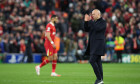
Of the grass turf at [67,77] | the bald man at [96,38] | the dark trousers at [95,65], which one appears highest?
the bald man at [96,38]

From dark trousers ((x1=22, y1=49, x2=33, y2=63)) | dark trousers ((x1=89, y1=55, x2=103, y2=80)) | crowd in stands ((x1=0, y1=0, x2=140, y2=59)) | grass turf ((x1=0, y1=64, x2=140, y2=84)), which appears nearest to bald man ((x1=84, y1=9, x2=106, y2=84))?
dark trousers ((x1=89, y1=55, x2=103, y2=80))

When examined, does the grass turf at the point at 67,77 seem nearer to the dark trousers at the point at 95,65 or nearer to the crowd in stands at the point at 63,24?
the dark trousers at the point at 95,65

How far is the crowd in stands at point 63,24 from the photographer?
29797 millimetres

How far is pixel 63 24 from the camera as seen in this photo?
31.6 m

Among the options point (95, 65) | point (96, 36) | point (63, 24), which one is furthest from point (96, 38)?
point (63, 24)

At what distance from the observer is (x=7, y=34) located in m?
29.3

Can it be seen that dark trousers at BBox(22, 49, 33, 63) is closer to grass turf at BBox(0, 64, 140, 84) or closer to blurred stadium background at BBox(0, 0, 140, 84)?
blurred stadium background at BBox(0, 0, 140, 84)

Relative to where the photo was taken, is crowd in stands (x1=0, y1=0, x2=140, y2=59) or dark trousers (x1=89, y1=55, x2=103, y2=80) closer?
dark trousers (x1=89, y1=55, x2=103, y2=80)

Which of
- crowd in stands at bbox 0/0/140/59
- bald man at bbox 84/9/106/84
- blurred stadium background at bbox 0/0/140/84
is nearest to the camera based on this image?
bald man at bbox 84/9/106/84

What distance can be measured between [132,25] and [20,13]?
9925 millimetres

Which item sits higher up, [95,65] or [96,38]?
[96,38]

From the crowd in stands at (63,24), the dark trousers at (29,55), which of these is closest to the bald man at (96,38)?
the dark trousers at (29,55)

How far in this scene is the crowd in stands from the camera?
29.8 m

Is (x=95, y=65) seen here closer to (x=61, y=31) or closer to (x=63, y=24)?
(x=63, y=24)
